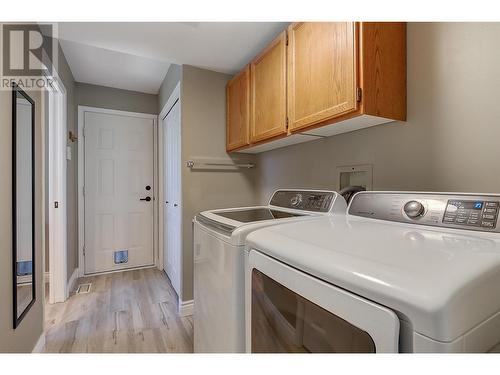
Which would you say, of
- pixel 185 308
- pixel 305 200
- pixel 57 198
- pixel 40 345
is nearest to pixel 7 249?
pixel 40 345

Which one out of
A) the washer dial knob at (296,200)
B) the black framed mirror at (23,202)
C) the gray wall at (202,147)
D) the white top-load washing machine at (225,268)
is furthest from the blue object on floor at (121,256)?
the washer dial knob at (296,200)

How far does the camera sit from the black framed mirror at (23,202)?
1291mm

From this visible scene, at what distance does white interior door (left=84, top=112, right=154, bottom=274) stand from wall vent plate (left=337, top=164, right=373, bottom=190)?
259 cm

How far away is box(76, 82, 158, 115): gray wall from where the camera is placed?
295 centimetres

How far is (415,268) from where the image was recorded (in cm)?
48

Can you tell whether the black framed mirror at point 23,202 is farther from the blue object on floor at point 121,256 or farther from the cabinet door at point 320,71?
the blue object on floor at point 121,256

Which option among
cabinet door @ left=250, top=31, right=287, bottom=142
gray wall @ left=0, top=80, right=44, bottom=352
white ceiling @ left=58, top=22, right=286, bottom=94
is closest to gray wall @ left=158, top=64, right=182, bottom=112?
white ceiling @ left=58, top=22, right=286, bottom=94

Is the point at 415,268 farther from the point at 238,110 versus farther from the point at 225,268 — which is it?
the point at 238,110

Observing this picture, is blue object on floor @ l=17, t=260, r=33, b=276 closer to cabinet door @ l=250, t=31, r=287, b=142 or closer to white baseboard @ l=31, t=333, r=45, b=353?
white baseboard @ l=31, t=333, r=45, b=353

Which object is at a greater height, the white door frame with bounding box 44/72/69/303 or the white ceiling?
the white ceiling

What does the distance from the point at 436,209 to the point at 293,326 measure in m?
0.66
